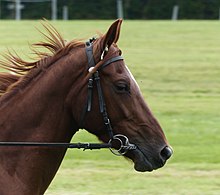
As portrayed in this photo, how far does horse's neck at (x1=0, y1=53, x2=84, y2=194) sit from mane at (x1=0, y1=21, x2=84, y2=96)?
0.21ft

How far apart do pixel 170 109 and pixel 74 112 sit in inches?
442

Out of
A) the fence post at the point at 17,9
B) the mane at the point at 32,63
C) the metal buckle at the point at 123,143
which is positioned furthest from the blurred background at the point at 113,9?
the metal buckle at the point at 123,143

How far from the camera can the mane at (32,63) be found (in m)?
4.49

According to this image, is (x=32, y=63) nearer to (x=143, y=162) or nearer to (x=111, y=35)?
(x=111, y=35)

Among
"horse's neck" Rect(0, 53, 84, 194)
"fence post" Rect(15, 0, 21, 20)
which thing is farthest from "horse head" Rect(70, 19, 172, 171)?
"fence post" Rect(15, 0, 21, 20)

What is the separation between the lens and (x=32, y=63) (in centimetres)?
452

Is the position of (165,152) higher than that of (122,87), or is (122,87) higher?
(122,87)

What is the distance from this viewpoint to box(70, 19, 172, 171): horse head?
4324 mm

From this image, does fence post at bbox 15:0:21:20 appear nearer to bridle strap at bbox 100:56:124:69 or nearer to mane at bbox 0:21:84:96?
mane at bbox 0:21:84:96

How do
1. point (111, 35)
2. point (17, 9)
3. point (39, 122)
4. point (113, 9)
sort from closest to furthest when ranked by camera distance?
point (111, 35) → point (39, 122) → point (17, 9) → point (113, 9)

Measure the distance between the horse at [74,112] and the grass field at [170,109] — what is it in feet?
11.7

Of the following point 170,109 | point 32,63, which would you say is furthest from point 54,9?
point 32,63

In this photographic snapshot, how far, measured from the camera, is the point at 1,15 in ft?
148

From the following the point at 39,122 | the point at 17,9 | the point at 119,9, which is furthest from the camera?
the point at 119,9
